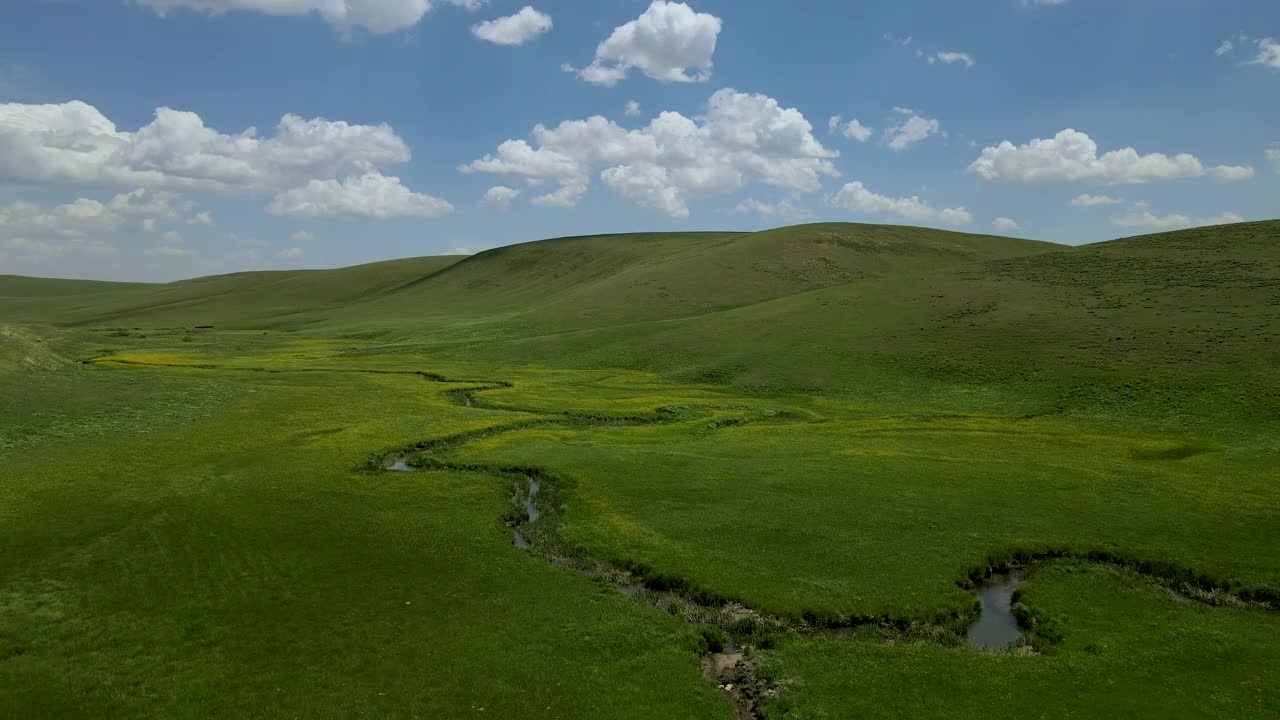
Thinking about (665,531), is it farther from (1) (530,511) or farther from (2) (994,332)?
(2) (994,332)

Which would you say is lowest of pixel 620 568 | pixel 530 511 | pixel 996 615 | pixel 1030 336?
pixel 996 615

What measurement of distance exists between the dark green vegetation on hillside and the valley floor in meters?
0.15

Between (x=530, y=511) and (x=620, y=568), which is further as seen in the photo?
(x=530, y=511)

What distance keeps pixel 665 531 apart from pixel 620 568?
4.33 meters

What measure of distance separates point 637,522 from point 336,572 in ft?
45.0

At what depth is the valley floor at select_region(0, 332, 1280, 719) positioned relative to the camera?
20.5 meters

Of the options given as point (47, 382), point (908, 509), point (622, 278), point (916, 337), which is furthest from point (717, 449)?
point (622, 278)

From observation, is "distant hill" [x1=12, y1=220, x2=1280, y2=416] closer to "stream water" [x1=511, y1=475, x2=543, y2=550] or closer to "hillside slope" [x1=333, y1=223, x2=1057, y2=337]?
"hillside slope" [x1=333, y1=223, x2=1057, y2=337]

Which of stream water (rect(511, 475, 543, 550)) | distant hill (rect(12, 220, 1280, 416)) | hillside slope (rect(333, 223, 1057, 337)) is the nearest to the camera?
stream water (rect(511, 475, 543, 550))

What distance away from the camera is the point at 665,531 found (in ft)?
111

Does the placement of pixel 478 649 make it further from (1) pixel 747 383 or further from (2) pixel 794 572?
(1) pixel 747 383

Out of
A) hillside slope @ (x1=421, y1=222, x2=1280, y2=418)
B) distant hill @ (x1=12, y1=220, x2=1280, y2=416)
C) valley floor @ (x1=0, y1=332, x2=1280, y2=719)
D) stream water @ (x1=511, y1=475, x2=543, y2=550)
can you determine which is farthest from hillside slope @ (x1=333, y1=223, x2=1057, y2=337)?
stream water @ (x1=511, y1=475, x2=543, y2=550)

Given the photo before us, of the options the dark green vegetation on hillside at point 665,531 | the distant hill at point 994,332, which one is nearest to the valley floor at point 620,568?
the dark green vegetation on hillside at point 665,531

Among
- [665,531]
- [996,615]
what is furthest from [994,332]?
[996,615]
